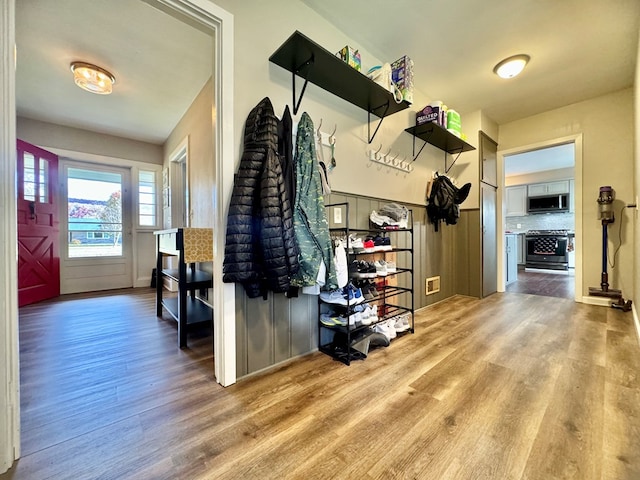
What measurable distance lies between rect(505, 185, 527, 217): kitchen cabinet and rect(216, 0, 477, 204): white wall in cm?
587

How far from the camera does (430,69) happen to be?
2.54 m

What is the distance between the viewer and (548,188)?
6.42 metres

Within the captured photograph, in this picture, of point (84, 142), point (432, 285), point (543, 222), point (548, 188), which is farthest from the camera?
point (543, 222)

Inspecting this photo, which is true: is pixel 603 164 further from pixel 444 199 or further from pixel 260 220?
pixel 260 220

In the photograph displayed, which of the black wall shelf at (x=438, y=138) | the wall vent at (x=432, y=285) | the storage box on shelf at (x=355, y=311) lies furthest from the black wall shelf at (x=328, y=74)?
the wall vent at (x=432, y=285)

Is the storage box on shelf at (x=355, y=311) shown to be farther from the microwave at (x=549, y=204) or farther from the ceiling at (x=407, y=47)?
the microwave at (x=549, y=204)

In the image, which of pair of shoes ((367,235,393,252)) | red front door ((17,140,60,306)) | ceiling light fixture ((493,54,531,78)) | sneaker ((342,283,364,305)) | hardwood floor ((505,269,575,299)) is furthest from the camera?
hardwood floor ((505,269,575,299))

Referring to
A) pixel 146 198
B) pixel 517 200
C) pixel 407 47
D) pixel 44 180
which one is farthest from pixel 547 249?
pixel 44 180

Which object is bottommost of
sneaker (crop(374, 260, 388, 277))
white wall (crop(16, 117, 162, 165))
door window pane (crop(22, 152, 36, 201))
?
sneaker (crop(374, 260, 388, 277))

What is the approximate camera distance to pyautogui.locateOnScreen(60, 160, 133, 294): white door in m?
3.73

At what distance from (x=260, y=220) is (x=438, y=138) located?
248cm

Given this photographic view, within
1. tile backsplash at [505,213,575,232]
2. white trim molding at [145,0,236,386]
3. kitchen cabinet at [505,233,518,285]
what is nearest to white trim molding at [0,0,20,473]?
white trim molding at [145,0,236,386]

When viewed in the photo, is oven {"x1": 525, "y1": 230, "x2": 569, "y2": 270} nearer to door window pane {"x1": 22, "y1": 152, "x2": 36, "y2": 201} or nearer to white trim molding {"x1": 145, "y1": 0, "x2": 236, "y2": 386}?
white trim molding {"x1": 145, "y1": 0, "x2": 236, "y2": 386}

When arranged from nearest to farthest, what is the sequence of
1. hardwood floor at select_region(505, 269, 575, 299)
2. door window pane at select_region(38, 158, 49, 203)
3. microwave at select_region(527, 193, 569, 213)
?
door window pane at select_region(38, 158, 49, 203) → hardwood floor at select_region(505, 269, 575, 299) → microwave at select_region(527, 193, 569, 213)
